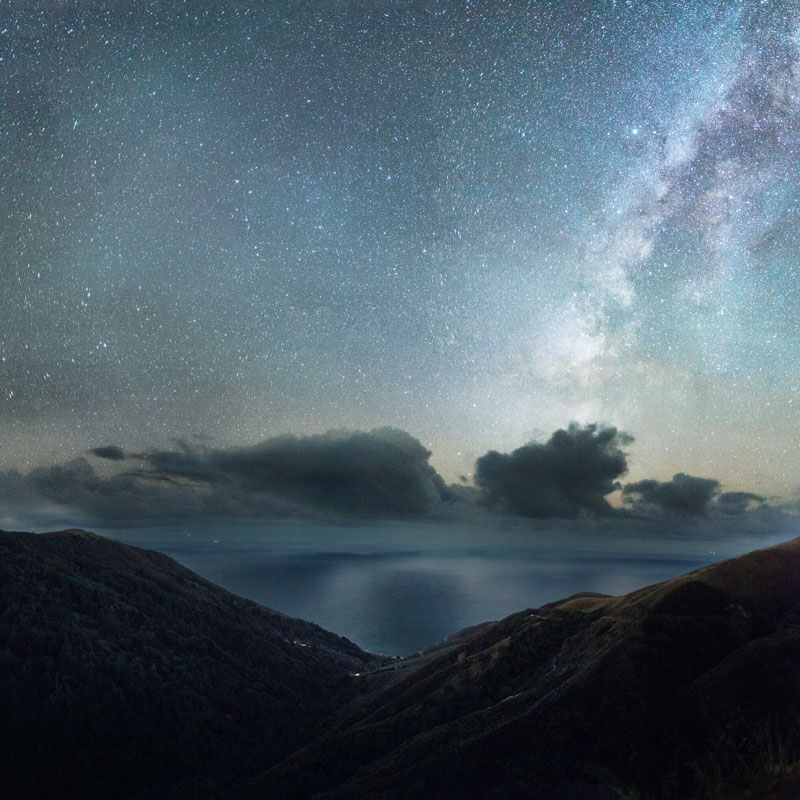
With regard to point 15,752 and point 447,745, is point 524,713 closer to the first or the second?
point 447,745

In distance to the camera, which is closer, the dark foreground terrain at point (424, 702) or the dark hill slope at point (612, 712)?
the dark hill slope at point (612, 712)

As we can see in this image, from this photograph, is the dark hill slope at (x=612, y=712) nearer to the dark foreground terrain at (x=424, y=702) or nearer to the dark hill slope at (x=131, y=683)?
the dark foreground terrain at (x=424, y=702)

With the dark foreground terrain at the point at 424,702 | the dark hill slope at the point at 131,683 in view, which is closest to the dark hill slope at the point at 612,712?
the dark foreground terrain at the point at 424,702

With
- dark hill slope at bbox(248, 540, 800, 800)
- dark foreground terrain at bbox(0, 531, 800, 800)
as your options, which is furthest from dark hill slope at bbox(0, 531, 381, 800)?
dark hill slope at bbox(248, 540, 800, 800)

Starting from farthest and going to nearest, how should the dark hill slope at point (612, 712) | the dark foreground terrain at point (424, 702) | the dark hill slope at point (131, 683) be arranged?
the dark hill slope at point (131, 683)
the dark foreground terrain at point (424, 702)
the dark hill slope at point (612, 712)

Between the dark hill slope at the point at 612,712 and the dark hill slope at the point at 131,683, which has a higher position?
the dark hill slope at the point at 612,712

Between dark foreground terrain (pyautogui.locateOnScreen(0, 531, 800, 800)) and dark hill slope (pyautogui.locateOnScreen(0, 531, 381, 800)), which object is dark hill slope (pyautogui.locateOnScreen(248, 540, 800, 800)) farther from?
dark hill slope (pyautogui.locateOnScreen(0, 531, 381, 800))

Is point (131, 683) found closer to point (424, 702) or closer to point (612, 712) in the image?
point (424, 702)
